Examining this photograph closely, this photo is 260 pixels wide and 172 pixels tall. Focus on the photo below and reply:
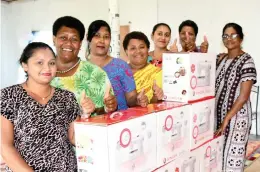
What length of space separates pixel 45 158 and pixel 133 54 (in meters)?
0.98

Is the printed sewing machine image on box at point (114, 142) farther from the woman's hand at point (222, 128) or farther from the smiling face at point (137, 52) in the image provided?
the woman's hand at point (222, 128)

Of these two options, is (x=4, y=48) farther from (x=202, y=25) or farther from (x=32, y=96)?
(x=32, y=96)

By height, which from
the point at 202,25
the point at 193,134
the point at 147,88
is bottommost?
the point at 193,134

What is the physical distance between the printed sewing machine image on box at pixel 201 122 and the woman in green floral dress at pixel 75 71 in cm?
57

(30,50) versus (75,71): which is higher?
(30,50)

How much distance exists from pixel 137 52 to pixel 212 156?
904mm

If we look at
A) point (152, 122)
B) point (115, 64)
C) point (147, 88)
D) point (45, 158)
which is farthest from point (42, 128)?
point (147, 88)

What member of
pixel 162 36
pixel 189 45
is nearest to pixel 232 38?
pixel 189 45

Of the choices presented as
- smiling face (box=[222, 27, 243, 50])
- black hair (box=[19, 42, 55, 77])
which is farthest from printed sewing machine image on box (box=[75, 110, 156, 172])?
smiling face (box=[222, 27, 243, 50])

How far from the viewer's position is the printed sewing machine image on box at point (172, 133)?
150 centimetres

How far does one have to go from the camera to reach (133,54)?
1974 mm

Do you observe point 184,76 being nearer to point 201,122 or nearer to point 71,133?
point 201,122

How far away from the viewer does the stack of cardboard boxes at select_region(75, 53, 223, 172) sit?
1.18 meters

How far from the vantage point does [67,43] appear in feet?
5.01
